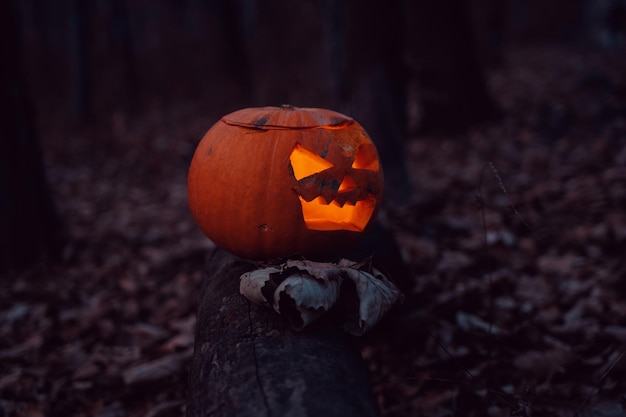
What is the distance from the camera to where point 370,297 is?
65.6 inches

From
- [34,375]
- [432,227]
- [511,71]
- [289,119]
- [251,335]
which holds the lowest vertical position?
[34,375]

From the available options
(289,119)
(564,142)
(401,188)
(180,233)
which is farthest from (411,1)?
(289,119)

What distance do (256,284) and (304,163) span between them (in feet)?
2.20

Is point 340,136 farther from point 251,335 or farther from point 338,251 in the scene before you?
point 251,335

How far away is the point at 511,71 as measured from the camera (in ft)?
39.1

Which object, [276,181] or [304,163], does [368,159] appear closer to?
[304,163]

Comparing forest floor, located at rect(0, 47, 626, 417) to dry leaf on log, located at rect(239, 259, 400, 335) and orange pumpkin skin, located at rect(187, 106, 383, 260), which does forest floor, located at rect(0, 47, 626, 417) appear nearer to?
dry leaf on log, located at rect(239, 259, 400, 335)

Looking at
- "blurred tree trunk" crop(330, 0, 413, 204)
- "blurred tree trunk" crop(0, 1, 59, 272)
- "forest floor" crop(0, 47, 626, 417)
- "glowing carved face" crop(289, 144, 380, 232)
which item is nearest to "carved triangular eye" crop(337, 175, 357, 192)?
"glowing carved face" crop(289, 144, 380, 232)

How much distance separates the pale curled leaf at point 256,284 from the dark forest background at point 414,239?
0.60m

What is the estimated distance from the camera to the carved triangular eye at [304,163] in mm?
2055

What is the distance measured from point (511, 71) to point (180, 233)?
32.2 feet

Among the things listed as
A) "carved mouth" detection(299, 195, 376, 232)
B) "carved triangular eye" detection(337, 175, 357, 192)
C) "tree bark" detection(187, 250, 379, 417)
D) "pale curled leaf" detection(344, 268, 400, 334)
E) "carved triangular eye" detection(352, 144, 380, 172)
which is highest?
"carved triangular eye" detection(352, 144, 380, 172)

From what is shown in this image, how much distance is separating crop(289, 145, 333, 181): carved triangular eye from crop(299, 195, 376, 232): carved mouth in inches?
5.1

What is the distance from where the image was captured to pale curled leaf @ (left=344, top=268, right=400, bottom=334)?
1.63 m
